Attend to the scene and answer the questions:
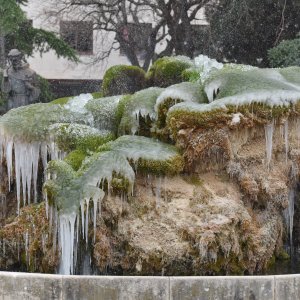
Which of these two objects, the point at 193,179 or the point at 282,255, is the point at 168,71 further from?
the point at 282,255

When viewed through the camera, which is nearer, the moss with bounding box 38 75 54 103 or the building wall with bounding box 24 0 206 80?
the moss with bounding box 38 75 54 103

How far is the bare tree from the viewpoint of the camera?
25297 mm

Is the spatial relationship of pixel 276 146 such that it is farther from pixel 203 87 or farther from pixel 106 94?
pixel 106 94

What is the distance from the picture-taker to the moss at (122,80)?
12.2 meters

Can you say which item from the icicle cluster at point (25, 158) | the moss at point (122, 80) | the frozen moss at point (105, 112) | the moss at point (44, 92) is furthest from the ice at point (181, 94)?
the moss at point (44, 92)

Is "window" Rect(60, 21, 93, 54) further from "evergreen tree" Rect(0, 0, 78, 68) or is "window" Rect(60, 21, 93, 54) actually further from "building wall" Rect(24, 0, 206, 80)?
"evergreen tree" Rect(0, 0, 78, 68)

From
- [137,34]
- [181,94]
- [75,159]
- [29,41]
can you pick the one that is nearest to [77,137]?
[75,159]

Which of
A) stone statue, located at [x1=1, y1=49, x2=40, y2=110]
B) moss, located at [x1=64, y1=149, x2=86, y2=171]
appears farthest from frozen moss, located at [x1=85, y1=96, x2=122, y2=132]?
stone statue, located at [x1=1, y1=49, x2=40, y2=110]

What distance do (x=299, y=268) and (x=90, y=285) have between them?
3.52 meters

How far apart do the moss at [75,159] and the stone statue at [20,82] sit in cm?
722

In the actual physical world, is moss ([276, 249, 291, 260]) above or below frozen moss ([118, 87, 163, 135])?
below

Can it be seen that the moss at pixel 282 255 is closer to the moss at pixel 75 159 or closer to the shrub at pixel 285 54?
the moss at pixel 75 159

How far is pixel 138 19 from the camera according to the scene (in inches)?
1090

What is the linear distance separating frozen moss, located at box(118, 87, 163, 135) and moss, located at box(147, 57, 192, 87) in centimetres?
154
